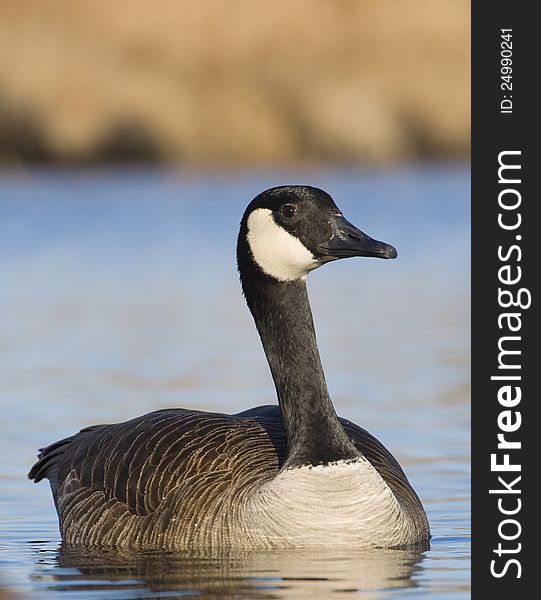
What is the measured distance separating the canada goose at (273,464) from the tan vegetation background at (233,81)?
38999mm

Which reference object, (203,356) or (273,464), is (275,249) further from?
(203,356)

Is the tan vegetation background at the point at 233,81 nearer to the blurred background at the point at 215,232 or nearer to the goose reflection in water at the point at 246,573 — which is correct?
the blurred background at the point at 215,232

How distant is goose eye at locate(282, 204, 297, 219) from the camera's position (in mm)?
10852

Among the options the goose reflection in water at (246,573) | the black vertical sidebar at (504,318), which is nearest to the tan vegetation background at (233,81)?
the black vertical sidebar at (504,318)

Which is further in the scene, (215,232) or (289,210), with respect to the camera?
(215,232)

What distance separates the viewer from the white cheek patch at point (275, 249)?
10.8 metres

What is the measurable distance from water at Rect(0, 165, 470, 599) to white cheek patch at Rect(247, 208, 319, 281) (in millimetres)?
1789

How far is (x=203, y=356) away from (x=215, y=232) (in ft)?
50.4

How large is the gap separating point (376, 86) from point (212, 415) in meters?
42.7

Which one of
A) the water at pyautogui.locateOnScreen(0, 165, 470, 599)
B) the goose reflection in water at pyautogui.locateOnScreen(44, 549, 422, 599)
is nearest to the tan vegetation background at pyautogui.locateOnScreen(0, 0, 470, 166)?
the water at pyautogui.locateOnScreen(0, 165, 470, 599)

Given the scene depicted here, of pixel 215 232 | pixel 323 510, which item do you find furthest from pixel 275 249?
pixel 215 232

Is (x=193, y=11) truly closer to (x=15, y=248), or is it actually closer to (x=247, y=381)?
(x=15, y=248)

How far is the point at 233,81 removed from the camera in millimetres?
52094

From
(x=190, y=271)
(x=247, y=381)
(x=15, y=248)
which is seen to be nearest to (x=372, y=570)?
(x=247, y=381)
